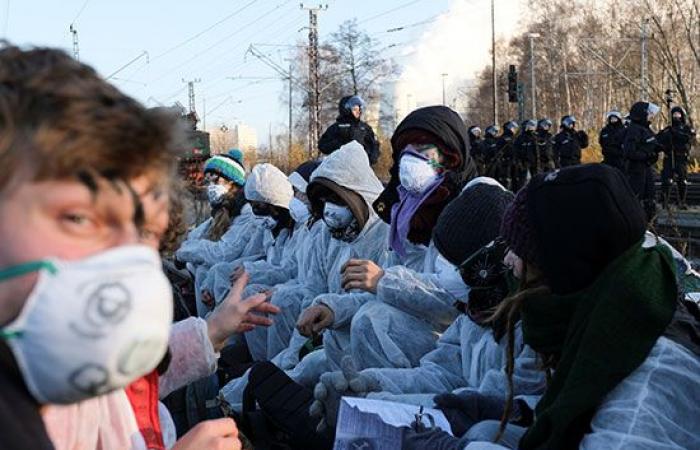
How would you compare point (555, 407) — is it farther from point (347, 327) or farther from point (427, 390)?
point (347, 327)

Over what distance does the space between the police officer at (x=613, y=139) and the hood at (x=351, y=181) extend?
17.1m

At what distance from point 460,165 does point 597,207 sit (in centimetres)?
254

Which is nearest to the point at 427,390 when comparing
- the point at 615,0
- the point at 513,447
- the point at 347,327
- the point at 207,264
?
the point at 513,447

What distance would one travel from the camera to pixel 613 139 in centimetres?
2269

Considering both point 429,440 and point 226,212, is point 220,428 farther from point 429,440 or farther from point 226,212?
point 226,212

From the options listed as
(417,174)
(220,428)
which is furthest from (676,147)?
(220,428)

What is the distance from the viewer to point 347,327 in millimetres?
4605

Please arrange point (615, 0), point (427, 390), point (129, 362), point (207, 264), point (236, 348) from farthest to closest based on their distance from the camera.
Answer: point (615, 0)
point (207, 264)
point (236, 348)
point (427, 390)
point (129, 362)

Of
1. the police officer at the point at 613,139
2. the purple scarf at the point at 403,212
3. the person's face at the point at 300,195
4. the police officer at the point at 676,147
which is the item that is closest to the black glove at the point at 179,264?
the person's face at the point at 300,195

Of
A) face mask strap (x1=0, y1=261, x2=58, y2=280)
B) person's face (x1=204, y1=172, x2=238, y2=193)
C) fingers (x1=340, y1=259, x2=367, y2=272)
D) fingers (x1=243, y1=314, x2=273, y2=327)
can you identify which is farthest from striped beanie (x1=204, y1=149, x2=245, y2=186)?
face mask strap (x1=0, y1=261, x2=58, y2=280)

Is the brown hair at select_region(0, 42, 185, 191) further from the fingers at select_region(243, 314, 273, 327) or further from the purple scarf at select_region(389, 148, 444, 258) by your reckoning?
the purple scarf at select_region(389, 148, 444, 258)

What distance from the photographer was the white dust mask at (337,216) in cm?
545

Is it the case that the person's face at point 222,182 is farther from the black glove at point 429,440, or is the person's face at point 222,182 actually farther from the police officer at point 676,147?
the police officer at point 676,147

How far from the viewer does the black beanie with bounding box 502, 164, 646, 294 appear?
2.23 metres
